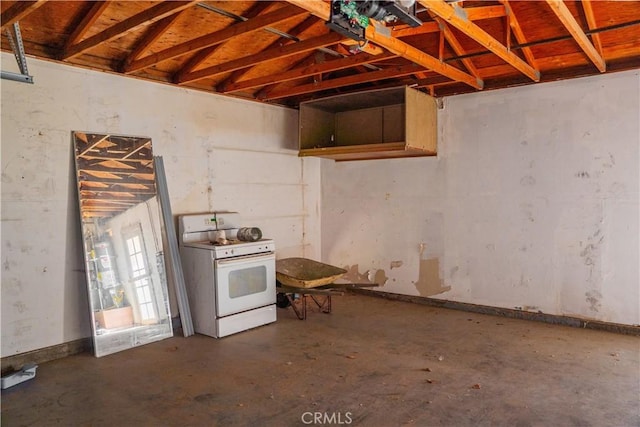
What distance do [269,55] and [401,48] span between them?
1121mm

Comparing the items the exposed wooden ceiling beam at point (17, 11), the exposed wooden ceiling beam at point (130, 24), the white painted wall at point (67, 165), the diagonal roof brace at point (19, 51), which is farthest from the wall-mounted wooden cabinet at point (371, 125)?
the exposed wooden ceiling beam at point (17, 11)

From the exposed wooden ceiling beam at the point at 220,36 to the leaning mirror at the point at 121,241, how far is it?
77cm

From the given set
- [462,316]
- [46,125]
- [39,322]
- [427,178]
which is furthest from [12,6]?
[462,316]

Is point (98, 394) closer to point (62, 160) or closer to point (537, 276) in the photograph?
point (62, 160)

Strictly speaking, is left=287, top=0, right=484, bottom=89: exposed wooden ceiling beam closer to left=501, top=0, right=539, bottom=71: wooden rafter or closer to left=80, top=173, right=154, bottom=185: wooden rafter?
left=501, top=0, right=539, bottom=71: wooden rafter

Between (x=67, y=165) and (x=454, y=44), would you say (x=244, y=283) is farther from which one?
(x=454, y=44)

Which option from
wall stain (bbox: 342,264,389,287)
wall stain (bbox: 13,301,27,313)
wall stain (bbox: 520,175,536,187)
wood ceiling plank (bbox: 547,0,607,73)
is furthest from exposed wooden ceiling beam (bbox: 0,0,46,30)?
wall stain (bbox: 520,175,536,187)

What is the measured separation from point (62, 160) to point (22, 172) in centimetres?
33

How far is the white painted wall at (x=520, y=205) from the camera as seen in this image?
4.30m

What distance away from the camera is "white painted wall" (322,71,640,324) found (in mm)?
4297

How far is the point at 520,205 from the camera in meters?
4.83

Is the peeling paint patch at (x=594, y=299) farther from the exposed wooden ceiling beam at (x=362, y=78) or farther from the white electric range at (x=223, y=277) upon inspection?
the white electric range at (x=223, y=277)

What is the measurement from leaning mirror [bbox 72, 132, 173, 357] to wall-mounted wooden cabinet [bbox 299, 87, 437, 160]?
2093 millimetres

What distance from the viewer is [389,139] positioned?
5527 mm
